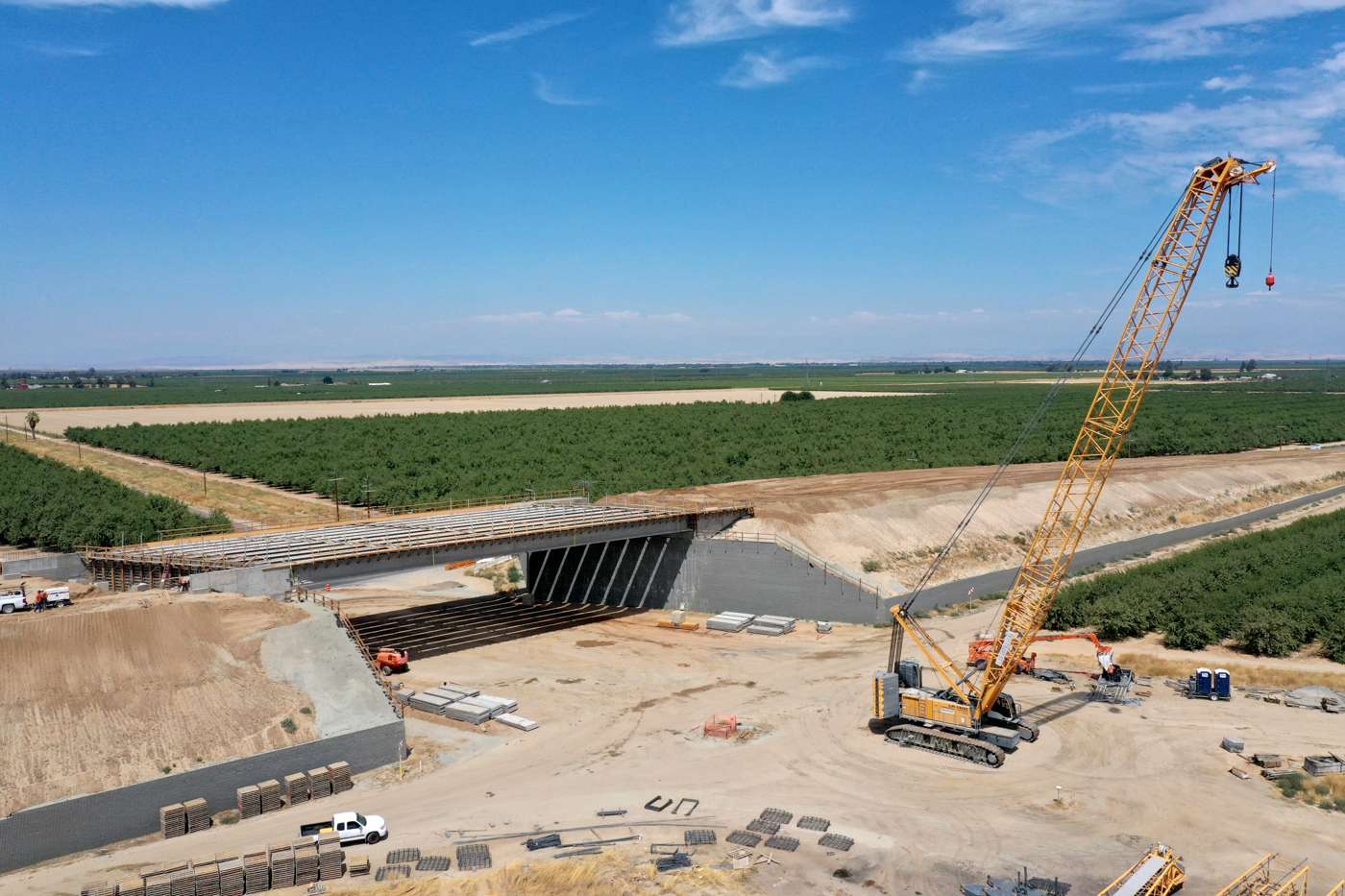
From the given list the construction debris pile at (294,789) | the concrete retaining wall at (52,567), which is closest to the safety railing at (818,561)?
the construction debris pile at (294,789)

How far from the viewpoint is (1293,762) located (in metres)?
32.4

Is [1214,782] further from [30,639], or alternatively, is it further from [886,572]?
[30,639]

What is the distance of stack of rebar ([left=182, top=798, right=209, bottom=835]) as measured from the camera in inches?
1116

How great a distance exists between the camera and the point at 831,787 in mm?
31391

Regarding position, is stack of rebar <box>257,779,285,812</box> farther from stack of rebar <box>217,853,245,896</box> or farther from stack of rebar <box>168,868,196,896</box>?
stack of rebar <box>168,868,196,896</box>

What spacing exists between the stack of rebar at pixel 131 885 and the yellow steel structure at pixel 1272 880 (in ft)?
88.5

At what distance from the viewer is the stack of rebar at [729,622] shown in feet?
173

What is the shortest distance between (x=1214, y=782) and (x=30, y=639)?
40.9 metres

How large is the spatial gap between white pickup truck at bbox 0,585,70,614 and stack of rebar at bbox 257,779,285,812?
1711 cm

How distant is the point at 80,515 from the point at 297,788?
47592 millimetres

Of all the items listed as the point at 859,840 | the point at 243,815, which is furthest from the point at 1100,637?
the point at 243,815

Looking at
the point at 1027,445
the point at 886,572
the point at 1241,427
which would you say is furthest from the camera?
the point at 1241,427

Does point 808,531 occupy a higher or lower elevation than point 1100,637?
higher

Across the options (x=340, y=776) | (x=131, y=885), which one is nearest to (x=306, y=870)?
(x=131, y=885)
